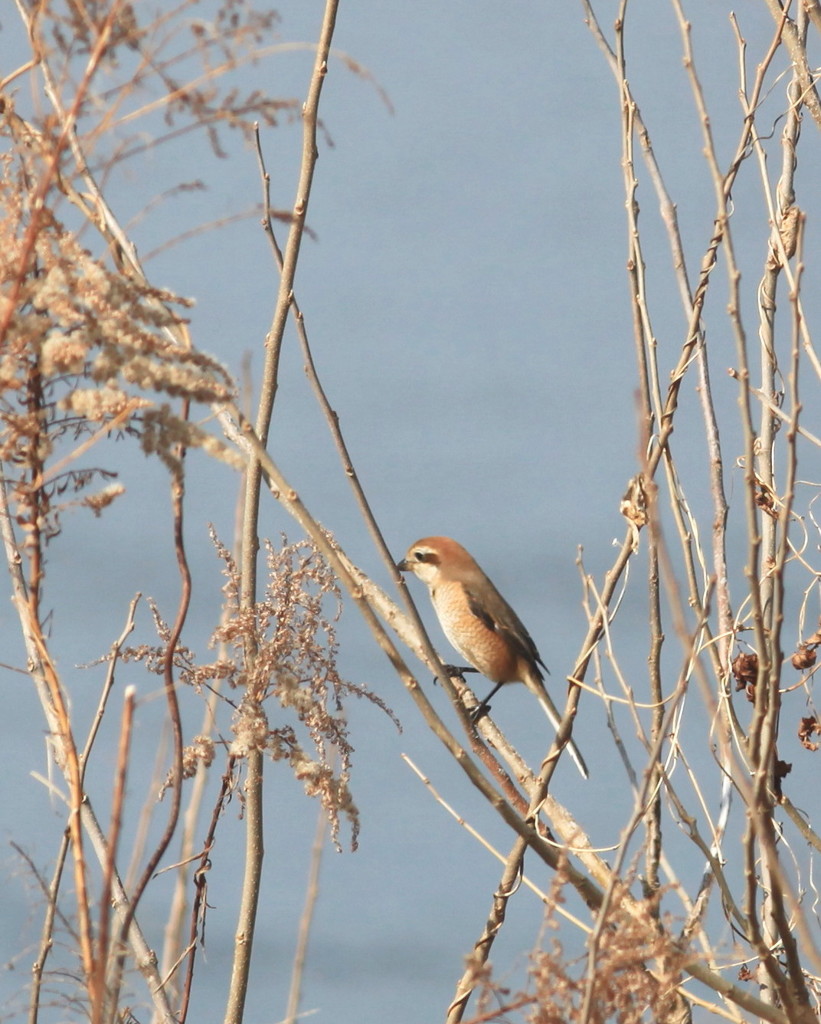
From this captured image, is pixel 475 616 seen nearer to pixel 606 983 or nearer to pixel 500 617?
pixel 500 617

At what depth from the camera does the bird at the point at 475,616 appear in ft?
14.8

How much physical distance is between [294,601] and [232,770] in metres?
0.27

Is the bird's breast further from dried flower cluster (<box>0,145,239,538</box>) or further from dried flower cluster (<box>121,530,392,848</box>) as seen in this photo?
dried flower cluster (<box>0,145,239,538</box>)

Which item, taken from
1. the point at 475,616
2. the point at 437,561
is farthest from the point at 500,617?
the point at 437,561

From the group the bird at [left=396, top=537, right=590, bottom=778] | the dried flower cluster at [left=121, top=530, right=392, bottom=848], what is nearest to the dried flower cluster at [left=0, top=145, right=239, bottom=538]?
the dried flower cluster at [left=121, top=530, right=392, bottom=848]

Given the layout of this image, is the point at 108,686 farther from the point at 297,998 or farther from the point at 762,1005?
the point at 762,1005

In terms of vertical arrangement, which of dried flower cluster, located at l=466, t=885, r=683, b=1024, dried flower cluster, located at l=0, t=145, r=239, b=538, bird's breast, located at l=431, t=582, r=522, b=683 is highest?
bird's breast, located at l=431, t=582, r=522, b=683

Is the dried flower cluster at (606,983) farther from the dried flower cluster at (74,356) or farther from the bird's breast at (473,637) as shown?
the bird's breast at (473,637)

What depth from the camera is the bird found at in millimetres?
4516

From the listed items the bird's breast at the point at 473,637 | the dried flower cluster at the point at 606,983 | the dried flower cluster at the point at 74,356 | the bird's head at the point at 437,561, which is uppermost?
the bird's head at the point at 437,561

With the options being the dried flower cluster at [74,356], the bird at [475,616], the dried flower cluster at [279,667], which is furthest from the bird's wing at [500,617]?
the dried flower cluster at [74,356]

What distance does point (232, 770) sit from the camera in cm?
192

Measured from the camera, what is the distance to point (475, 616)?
4625 millimetres

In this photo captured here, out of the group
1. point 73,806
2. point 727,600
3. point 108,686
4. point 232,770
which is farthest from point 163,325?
point 727,600
